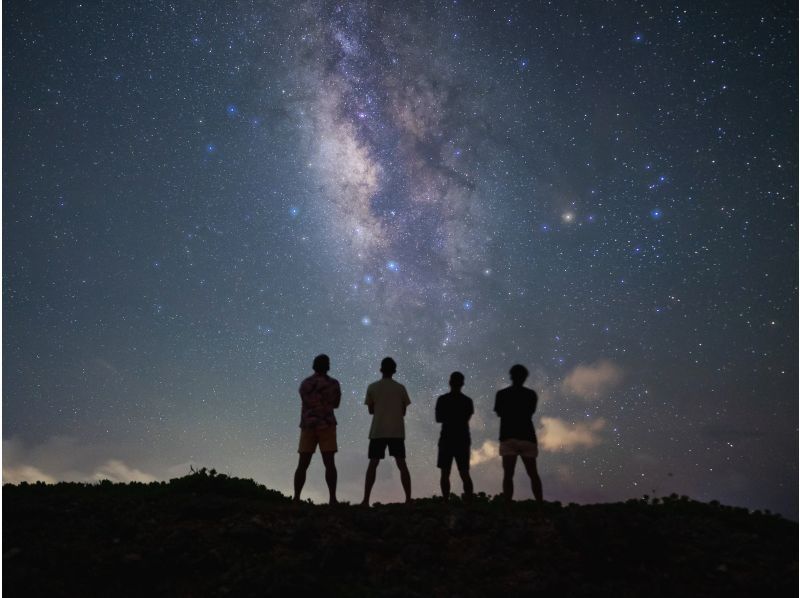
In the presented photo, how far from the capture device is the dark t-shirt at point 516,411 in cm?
933

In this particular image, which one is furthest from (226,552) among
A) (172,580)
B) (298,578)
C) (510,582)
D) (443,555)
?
(510,582)

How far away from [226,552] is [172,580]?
2.41 ft

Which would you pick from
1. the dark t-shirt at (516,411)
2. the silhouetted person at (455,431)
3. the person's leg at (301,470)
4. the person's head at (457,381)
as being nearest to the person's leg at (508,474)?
the dark t-shirt at (516,411)

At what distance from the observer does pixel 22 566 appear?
6.70 meters

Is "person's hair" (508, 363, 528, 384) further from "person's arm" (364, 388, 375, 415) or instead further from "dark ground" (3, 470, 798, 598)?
"person's arm" (364, 388, 375, 415)

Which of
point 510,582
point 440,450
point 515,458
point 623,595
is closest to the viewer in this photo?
point 623,595

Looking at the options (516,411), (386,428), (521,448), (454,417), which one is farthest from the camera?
(454,417)

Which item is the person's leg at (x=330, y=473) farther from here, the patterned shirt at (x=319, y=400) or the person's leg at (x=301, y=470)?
the patterned shirt at (x=319, y=400)

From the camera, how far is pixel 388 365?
33.5 ft

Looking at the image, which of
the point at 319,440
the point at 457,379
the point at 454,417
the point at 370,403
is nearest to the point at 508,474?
the point at 454,417

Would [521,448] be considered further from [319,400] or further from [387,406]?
[319,400]

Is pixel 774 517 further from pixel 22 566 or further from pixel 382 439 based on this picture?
pixel 22 566

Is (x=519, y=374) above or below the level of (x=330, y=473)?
above

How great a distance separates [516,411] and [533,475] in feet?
3.35
